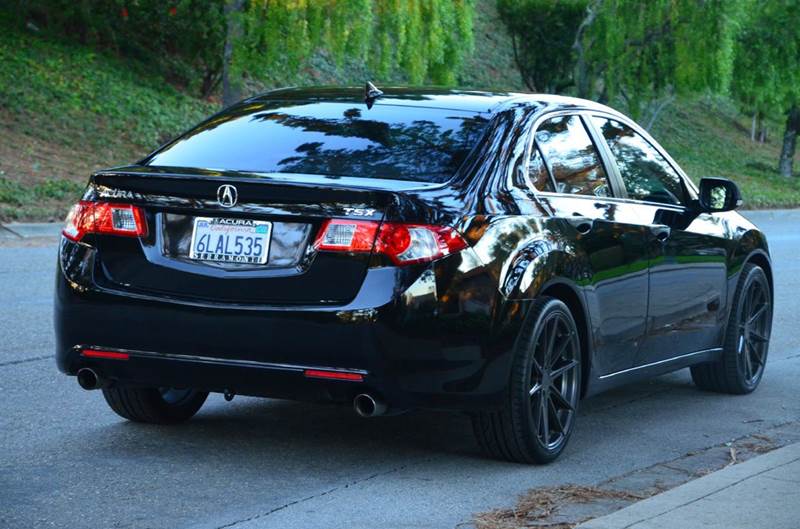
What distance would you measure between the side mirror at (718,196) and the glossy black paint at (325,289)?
1495mm

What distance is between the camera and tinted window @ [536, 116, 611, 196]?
6.55m

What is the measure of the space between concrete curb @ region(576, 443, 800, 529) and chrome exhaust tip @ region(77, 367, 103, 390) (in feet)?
7.03

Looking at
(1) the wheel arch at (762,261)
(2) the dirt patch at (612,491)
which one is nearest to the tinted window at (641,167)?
(1) the wheel arch at (762,261)

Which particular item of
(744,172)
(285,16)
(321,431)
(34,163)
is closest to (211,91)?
(285,16)

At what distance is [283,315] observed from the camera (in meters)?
5.51

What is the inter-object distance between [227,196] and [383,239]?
25.2 inches

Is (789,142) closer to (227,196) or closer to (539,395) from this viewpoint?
(539,395)

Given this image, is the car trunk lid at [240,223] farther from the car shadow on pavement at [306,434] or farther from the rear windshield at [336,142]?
the car shadow on pavement at [306,434]

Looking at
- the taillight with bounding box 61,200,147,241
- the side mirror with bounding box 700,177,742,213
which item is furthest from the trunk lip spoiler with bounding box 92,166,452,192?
the side mirror with bounding box 700,177,742,213

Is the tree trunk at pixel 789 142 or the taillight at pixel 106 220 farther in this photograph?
the tree trunk at pixel 789 142

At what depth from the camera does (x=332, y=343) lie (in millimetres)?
5496

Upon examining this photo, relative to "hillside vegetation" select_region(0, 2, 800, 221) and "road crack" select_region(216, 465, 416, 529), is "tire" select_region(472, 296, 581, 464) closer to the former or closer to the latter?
"road crack" select_region(216, 465, 416, 529)

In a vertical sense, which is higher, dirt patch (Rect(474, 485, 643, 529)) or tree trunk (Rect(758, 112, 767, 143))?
dirt patch (Rect(474, 485, 643, 529))

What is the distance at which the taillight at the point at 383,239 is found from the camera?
5.47 m
